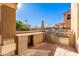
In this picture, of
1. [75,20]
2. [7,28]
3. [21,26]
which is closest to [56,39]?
[75,20]

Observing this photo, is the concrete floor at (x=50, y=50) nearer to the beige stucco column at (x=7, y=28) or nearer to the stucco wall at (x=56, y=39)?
the stucco wall at (x=56, y=39)

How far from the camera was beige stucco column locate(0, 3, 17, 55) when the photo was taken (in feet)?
7.23

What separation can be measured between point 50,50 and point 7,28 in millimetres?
779

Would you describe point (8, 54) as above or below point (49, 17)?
below

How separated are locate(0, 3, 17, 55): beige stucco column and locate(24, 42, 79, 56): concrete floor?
0.31 m

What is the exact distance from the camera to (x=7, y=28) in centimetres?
225

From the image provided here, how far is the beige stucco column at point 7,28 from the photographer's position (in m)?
2.20

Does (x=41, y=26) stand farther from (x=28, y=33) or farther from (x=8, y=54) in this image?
(x=8, y=54)

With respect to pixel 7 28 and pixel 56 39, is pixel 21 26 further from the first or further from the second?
pixel 56 39

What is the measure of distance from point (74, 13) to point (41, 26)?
1.88ft

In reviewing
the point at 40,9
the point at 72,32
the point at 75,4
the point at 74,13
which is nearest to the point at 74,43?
the point at 72,32

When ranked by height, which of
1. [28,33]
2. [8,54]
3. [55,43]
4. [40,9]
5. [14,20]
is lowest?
[8,54]

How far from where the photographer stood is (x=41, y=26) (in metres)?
2.34

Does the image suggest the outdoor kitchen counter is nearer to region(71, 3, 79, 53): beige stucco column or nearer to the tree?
the tree
